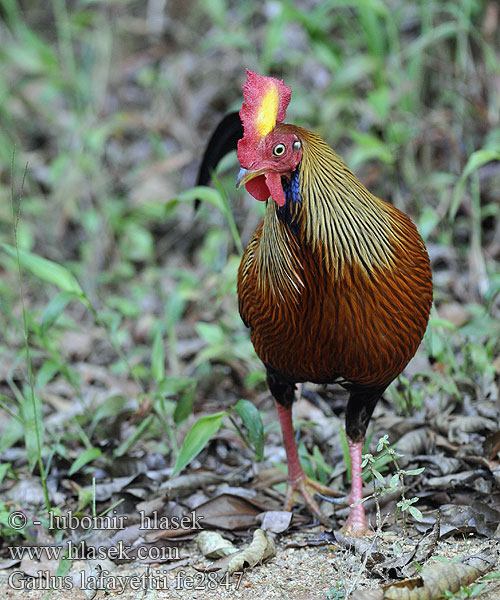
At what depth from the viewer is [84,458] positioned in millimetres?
3553

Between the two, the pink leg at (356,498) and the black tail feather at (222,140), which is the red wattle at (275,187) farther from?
the pink leg at (356,498)

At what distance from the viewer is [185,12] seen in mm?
8164

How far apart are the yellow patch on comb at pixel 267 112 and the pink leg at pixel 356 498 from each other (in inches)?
51.6

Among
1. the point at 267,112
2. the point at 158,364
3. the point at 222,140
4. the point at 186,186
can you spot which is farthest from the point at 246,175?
the point at 186,186

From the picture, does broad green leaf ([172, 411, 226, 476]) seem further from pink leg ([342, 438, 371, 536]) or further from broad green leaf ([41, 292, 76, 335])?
broad green leaf ([41, 292, 76, 335])

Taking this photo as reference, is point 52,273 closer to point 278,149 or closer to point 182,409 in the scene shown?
point 182,409

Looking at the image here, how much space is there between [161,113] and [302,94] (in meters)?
1.64

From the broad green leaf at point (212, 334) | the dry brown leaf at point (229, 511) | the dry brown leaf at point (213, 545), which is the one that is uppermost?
the broad green leaf at point (212, 334)

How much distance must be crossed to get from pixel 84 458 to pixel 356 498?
1.27m

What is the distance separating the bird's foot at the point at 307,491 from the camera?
329cm

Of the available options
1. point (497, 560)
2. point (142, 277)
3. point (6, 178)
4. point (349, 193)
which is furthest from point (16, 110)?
point (497, 560)

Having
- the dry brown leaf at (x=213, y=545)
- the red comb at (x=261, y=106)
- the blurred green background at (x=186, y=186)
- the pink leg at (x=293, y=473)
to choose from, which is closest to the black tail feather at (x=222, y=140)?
the blurred green background at (x=186, y=186)

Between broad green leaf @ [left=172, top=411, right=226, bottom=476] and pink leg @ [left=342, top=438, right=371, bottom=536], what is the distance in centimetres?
56

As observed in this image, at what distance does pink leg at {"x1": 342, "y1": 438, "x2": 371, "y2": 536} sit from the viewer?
9.96 ft
